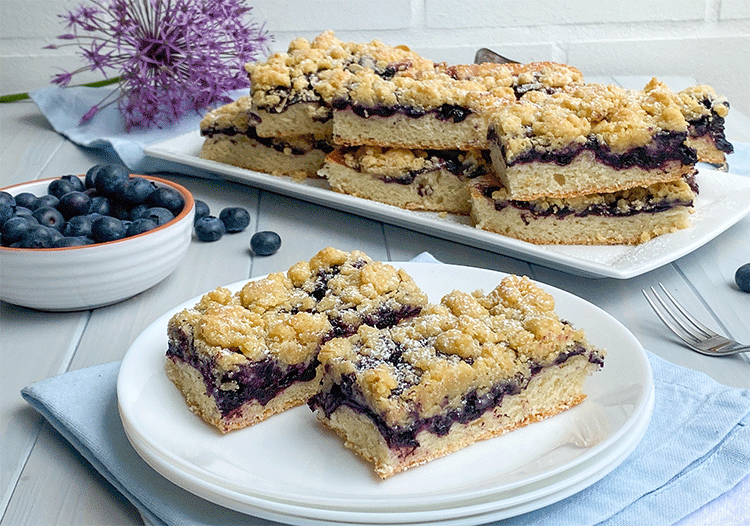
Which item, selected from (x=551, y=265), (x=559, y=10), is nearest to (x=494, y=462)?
(x=551, y=265)

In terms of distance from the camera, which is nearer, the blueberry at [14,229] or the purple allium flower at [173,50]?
the blueberry at [14,229]

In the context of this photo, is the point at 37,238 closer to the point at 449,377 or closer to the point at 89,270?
the point at 89,270

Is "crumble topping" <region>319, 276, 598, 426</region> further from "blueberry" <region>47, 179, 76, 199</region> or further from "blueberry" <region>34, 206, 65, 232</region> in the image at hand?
"blueberry" <region>47, 179, 76, 199</region>

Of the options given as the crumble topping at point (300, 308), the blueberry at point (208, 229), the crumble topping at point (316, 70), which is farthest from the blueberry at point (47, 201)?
the crumble topping at point (316, 70)

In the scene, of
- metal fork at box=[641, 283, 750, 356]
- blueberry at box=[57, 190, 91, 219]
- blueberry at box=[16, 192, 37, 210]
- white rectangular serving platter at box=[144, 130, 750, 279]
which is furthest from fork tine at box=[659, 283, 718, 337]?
blueberry at box=[16, 192, 37, 210]

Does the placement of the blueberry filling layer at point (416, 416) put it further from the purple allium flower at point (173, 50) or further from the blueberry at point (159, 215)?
the purple allium flower at point (173, 50)

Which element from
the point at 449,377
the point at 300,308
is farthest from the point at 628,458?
the point at 300,308
